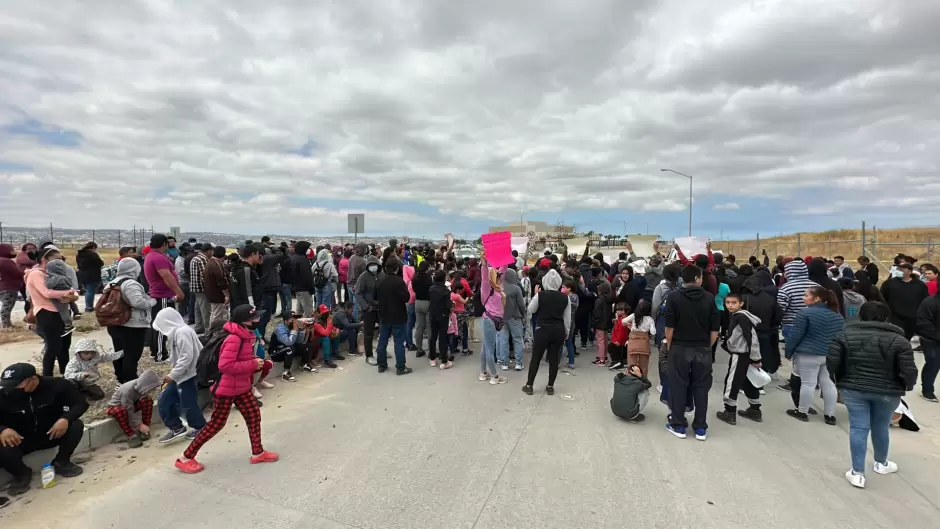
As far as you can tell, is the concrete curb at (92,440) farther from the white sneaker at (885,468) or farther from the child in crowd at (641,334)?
the white sneaker at (885,468)

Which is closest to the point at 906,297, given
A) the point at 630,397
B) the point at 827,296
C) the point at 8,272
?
the point at 827,296

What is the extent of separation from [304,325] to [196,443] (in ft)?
10.9

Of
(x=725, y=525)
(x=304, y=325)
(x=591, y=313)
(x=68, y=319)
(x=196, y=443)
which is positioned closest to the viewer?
(x=725, y=525)

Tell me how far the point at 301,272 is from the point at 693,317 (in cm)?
758

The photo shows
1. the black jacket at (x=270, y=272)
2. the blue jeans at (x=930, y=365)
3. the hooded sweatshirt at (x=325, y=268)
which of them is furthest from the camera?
the hooded sweatshirt at (x=325, y=268)

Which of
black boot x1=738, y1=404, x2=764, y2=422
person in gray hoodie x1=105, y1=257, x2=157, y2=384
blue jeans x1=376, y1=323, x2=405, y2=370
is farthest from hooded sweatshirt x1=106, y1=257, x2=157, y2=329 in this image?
black boot x1=738, y1=404, x2=764, y2=422

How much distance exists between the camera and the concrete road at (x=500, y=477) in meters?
3.47

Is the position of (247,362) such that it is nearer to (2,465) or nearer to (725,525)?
(2,465)

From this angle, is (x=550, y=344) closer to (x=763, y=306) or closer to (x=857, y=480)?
(x=763, y=306)

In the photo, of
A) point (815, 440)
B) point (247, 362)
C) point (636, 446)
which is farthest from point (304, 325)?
point (815, 440)

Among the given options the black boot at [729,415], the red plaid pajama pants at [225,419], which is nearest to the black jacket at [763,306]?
the black boot at [729,415]

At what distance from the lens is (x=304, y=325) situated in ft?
24.3

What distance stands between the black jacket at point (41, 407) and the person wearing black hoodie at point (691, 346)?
6.15 m

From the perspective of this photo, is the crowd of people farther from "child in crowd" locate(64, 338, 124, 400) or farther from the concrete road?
the concrete road
